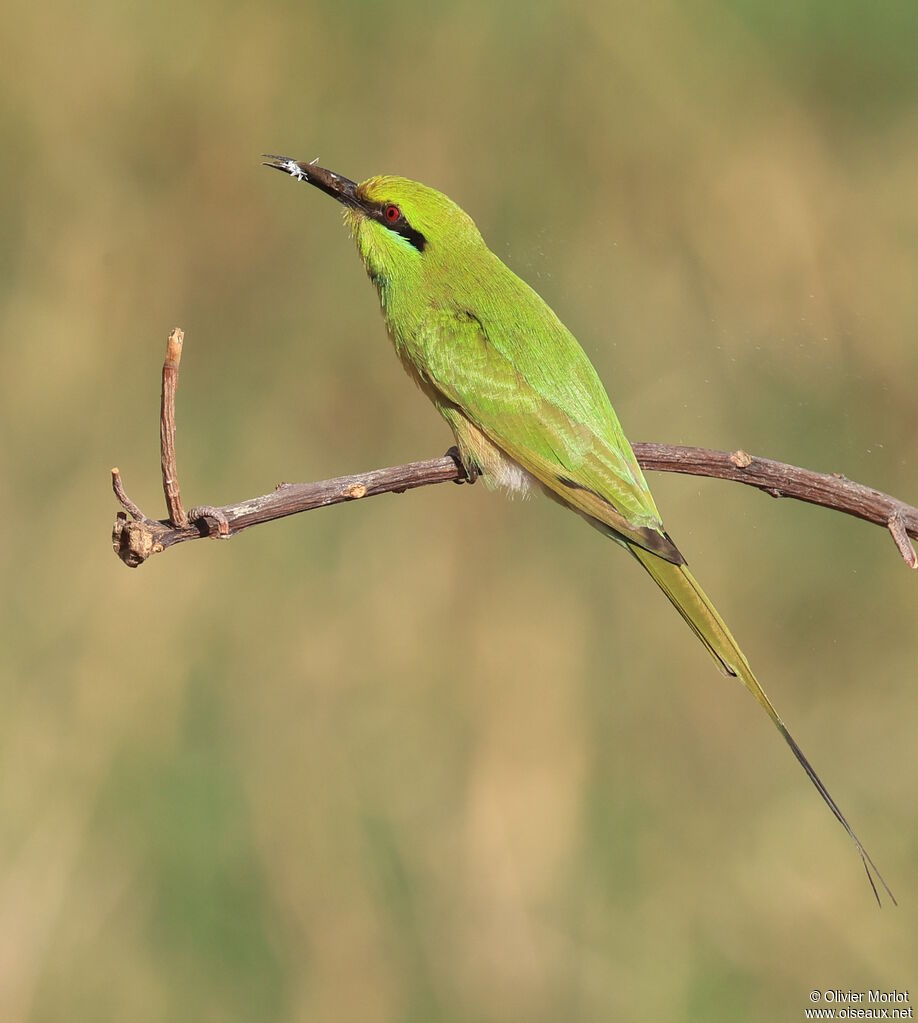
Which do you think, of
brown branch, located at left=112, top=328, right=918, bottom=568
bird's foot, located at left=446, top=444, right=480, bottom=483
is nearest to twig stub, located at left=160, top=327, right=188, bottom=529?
brown branch, located at left=112, top=328, right=918, bottom=568

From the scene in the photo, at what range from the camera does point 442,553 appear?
10.0 feet

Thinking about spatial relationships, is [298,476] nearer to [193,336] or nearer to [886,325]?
[193,336]

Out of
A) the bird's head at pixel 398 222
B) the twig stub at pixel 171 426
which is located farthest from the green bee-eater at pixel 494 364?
the twig stub at pixel 171 426

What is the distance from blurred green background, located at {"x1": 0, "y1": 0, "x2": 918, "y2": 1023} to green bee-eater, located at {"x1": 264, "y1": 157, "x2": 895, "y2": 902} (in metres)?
0.21

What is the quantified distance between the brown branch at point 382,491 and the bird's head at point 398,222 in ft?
1.44

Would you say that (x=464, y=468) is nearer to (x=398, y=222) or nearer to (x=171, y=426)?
(x=398, y=222)

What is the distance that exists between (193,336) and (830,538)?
1633mm

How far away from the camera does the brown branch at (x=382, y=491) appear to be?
1.40 m

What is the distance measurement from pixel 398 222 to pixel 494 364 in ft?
1.00

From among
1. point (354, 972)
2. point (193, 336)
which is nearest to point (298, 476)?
point (193, 336)

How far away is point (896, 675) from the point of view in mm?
2980

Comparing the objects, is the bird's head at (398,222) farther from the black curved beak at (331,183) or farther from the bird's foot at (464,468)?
the bird's foot at (464,468)

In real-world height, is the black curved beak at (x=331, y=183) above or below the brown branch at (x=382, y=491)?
above

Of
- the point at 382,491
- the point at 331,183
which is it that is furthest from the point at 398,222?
the point at 382,491
